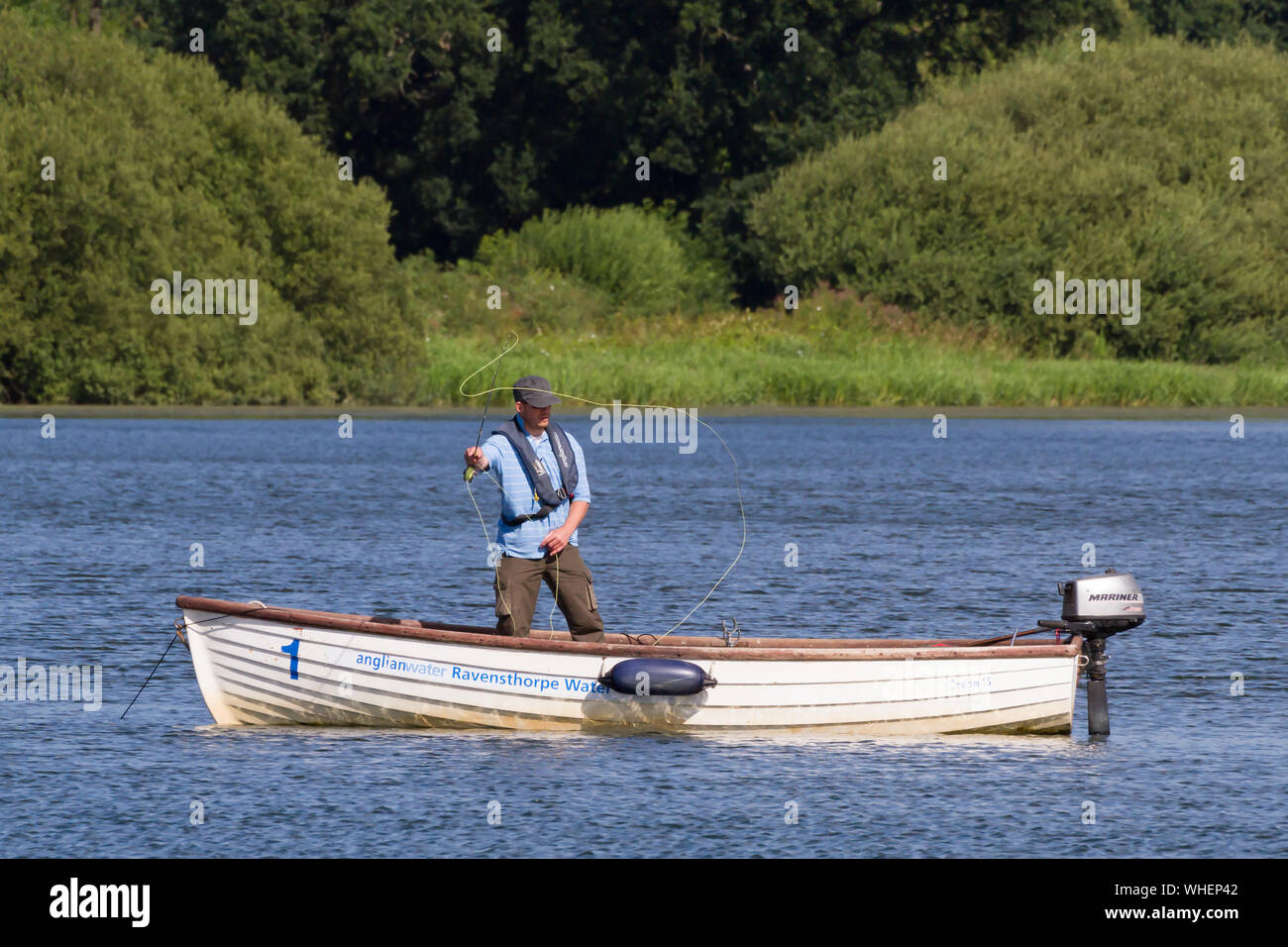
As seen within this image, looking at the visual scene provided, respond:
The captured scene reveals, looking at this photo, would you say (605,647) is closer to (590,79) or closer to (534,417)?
(534,417)

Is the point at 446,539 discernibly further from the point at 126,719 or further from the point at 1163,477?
the point at 1163,477

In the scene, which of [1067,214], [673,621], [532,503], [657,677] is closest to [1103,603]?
→ [657,677]

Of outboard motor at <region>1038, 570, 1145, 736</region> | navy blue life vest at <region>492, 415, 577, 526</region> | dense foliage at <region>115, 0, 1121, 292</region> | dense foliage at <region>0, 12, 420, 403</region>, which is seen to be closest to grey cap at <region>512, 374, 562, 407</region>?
navy blue life vest at <region>492, 415, 577, 526</region>

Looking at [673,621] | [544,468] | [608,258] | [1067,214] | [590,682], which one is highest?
[1067,214]

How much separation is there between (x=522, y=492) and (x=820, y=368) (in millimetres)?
42719

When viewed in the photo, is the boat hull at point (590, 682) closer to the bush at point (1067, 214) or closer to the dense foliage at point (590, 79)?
the bush at point (1067, 214)

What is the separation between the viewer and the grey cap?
14961 millimetres

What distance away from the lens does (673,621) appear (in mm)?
21719

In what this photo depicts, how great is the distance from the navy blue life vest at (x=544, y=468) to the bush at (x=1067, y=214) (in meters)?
50.3

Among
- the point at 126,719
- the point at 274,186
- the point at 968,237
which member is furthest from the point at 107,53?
the point at 126,719

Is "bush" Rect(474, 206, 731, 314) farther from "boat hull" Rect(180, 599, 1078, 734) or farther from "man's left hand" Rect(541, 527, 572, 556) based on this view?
"man's left hand" Rect(541, 527, 572, 556)

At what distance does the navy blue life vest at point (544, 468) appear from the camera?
49.4 feet
